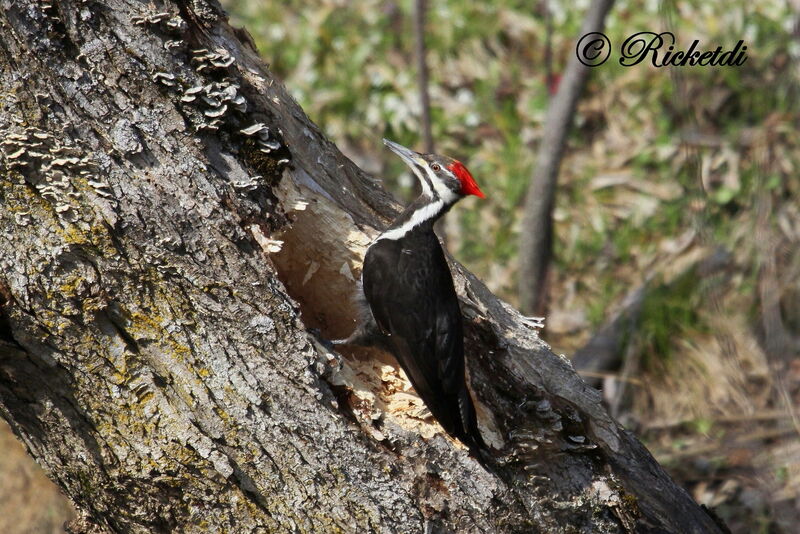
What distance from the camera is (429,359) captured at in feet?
9.13

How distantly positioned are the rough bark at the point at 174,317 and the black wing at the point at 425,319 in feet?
0.34


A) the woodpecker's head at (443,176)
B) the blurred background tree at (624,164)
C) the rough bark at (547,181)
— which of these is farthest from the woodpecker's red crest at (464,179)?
the blurred background tree at (624,164)

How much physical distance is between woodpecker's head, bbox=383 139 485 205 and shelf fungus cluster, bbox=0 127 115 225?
57.3 inches

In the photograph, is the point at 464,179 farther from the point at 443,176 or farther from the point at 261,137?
the point at 261,137

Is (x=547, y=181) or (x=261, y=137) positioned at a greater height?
(x=547, y=181)

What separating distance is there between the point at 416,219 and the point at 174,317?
1242mm

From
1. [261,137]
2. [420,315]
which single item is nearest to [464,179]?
[420,315]

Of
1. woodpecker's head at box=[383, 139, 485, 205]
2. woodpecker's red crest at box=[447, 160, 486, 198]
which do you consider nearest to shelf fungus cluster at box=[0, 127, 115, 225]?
woodpecker's head at box=[383, 139, 485, 205]

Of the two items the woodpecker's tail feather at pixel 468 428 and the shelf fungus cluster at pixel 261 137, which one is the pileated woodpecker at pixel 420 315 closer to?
the woodpecker's tail feather at pixel 468 428

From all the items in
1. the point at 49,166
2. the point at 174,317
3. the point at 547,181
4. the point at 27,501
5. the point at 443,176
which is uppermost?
the point at 547,181

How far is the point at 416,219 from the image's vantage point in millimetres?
3340

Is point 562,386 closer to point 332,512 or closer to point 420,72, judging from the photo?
point 332,512

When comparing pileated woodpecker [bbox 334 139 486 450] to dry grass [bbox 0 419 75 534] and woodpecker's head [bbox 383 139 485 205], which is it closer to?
woodpecker's head [bbox 383 139 485 205]

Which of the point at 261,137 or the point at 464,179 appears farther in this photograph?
the point at 464,179
